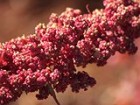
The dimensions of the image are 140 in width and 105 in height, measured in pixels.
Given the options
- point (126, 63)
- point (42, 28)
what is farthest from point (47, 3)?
point (42, 28)

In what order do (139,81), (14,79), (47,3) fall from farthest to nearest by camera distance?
(47,3) → (139,81) → (14,79)

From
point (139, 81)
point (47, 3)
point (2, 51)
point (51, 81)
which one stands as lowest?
point (51, 81)

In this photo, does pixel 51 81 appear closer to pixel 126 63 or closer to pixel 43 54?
pixel 43 54

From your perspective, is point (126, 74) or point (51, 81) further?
point (126, 74)

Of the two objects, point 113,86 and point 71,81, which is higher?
point 113,86

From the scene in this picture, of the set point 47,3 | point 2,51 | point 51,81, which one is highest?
point 47,3

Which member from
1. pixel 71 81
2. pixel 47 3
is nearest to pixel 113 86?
pixel 47 3

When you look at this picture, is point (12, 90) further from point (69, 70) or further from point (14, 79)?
point (69, 70)


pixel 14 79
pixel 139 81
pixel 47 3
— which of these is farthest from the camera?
Result: pixel 47 3

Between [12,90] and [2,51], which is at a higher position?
[2,51]
